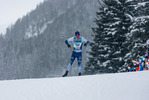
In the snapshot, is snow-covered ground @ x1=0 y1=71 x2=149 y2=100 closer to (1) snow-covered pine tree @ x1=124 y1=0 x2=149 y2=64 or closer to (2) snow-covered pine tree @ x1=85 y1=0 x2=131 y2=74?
(1) snow-covered pine tree @ x1=124 y1=0 x2=149 y2=64

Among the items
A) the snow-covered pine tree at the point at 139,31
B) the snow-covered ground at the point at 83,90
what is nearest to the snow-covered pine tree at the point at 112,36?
the snow-covered pine tree at the point at 139,31

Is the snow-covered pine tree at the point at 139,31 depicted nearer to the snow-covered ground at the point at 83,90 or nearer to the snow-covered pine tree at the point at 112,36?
the snow-covered pine tree at the point at 112,36

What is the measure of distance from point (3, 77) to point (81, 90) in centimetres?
6983

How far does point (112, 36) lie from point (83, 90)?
14.2 m

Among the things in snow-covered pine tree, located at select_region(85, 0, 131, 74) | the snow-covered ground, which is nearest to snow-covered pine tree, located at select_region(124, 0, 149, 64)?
snow-covered pine tree, located at select_region(85, 0, 131, 74)

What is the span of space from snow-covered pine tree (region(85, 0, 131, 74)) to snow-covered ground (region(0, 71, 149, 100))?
40.2 ft

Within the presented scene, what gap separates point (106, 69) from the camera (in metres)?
18.8

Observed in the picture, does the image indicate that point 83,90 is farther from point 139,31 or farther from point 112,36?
point 112,36

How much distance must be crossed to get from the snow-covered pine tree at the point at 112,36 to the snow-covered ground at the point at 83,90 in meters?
12.3

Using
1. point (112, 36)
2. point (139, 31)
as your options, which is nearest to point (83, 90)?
point (139, 31)

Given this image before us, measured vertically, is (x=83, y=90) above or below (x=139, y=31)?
below

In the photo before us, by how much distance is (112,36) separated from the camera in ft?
60.4

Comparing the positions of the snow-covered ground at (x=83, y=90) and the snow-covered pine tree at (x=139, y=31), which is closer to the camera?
the snow-covered ground at (x=83, y=90)

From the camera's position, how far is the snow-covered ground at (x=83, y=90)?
4.37 meters
